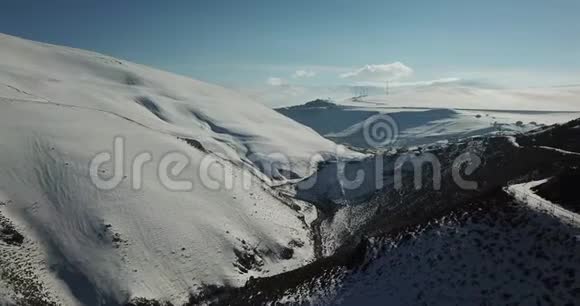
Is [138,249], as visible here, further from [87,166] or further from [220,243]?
[87,166]

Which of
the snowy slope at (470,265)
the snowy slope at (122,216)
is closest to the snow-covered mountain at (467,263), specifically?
the snowy slope at (470,265)

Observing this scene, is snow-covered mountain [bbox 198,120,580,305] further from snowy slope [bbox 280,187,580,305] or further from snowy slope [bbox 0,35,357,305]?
snowy slope [bbox 0,35,357,305]

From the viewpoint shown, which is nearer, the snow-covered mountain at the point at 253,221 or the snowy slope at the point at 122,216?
the snow-covered mountain at the point at 253,221

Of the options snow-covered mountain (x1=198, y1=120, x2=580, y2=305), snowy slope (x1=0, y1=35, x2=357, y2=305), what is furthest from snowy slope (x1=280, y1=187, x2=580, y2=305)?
snowy slope (x1=0, y1=35, x2=357, y2=305)

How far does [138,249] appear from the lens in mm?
37125

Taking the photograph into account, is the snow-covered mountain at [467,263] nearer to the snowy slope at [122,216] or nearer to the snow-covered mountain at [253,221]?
the snow-covered mountain at [253,221]

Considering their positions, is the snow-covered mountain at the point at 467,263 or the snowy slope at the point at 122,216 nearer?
the snow-covered mountain at the point at 467,263

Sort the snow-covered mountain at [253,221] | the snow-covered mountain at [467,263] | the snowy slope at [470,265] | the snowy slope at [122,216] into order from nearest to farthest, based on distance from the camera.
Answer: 1. the snowy slope at [470,265]
2. the snow-covered mountain at [467,263]
3. the snow-covered mountain at [253,221]
4. the snowy slope at [122,216]

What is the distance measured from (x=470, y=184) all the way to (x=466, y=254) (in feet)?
84.0

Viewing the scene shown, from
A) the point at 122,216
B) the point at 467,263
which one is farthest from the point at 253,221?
the point at 467,263

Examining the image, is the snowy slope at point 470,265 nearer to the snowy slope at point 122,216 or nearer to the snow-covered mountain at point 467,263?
the snow-covered mountain at point 467,263

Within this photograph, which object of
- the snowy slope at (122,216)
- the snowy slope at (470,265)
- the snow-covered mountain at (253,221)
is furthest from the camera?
the snowy slope at (122,216)

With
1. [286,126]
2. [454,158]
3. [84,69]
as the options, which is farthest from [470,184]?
[84,69]

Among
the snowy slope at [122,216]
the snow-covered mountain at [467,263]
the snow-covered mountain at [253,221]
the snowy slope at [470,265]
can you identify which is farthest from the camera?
the snowy slope at [122,216]
